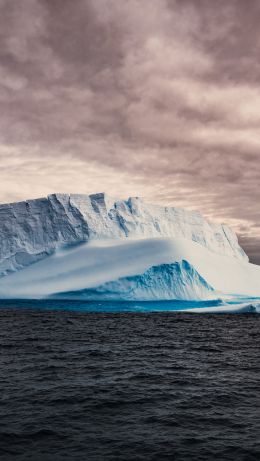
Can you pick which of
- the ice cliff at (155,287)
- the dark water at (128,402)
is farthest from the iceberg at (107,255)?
the dark water at (128,402)

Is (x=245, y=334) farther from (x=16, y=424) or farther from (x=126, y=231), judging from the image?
(x=126, y=231)

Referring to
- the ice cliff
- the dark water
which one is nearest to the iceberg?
the ice cliff

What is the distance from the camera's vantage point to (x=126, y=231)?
70500 millimetres

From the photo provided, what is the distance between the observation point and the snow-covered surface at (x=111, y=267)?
2234 inches

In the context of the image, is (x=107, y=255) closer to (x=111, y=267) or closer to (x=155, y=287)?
(x=111, y=267)

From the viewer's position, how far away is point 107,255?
61844 mm

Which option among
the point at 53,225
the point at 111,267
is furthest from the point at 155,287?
the point at 53,225

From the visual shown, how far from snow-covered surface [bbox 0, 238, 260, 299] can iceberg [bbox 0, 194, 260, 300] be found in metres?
0.15

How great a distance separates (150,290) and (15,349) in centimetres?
3774

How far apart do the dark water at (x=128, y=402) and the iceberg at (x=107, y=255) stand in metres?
34.9

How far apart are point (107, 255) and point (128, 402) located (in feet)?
167

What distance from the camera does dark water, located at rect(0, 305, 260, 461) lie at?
8000mm

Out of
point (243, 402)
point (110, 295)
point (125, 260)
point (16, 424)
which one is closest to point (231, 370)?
point (243, 402)

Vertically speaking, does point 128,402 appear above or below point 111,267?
Result: below
